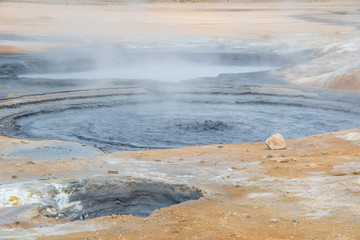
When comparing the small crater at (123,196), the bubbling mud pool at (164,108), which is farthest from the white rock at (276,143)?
the small crater at (123,196)

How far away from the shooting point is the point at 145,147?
9352 millimetres

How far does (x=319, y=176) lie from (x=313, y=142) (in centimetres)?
251

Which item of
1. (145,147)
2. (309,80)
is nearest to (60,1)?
(309,80)

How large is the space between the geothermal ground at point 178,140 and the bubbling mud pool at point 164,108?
4cm

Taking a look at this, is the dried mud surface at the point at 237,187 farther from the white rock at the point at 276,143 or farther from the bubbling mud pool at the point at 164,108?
the bubbling mud pool at the point at 164,108

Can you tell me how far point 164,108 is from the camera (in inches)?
505

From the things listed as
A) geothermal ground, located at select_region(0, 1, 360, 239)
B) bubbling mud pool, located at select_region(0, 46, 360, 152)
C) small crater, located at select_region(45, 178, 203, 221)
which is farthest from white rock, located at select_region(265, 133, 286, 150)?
small crater, located at select_region(45, 178, 203, 221)

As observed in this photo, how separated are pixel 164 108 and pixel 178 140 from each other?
3013mm

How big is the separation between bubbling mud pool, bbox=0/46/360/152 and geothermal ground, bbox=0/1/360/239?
4 cm

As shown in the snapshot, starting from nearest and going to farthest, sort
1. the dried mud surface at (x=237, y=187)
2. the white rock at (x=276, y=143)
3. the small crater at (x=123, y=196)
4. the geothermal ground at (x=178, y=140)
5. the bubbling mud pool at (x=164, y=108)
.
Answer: the dried mud surface at (x=237, y=187), the geothermal ground at (x=178, y=140), the small crater at (x=123, y=196), the white rock at (x=276, y=143), the bubbling mud pool at (x=164, y=108)

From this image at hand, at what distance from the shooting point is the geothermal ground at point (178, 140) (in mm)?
4625

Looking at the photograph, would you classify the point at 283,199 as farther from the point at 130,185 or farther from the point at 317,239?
the point at 130,185

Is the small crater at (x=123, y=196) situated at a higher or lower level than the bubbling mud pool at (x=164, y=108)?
higher

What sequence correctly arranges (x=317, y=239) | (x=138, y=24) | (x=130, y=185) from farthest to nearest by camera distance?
1. (x=138, y=24)
2. (x=130, y=185)
3. (x=317, y=239)
